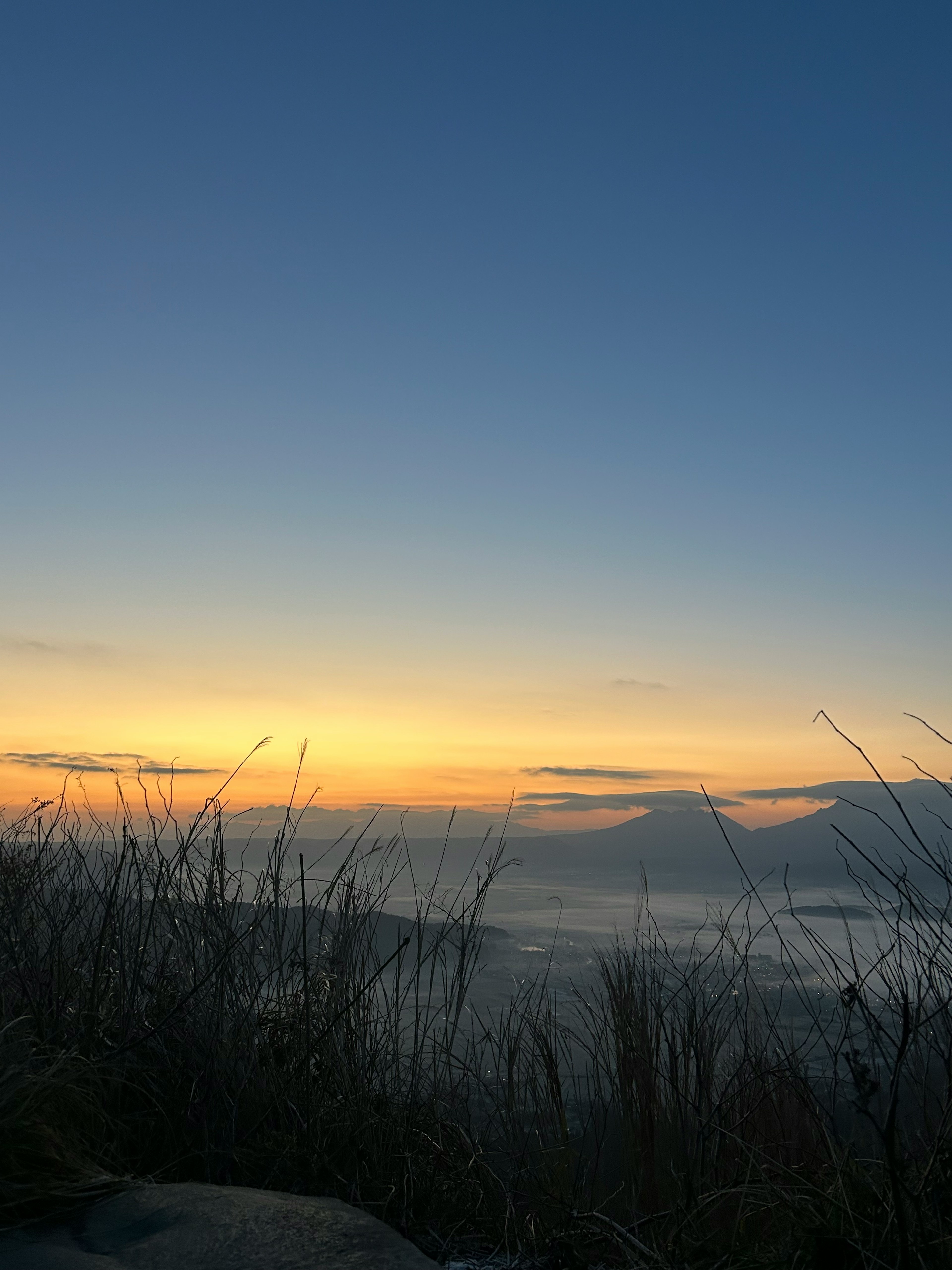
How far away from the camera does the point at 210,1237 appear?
213 centimetres

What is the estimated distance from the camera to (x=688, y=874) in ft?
413

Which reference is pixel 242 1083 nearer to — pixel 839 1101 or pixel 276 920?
pixel 276 920

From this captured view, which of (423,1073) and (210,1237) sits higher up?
(210,1237)

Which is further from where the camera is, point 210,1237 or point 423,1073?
point 423,1073

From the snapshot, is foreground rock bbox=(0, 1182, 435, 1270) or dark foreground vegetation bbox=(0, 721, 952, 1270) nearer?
foreground rock bbox=(0, 1182, 435, 1270)

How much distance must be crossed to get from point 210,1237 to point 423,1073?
189 centimetres

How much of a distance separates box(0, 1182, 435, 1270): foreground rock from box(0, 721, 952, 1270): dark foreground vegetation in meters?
0.17

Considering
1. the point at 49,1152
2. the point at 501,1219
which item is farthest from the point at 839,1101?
the point at 49,1152

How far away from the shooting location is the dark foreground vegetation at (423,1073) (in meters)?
2.41

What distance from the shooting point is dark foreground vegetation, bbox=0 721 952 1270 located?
241 cm

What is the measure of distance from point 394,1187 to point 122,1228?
101cm

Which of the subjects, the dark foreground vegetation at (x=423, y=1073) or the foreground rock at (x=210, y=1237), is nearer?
the foreground rock at (x=210, y=1237)

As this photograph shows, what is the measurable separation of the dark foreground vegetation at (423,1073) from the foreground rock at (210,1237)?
17 centimetres

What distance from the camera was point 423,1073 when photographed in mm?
3910
